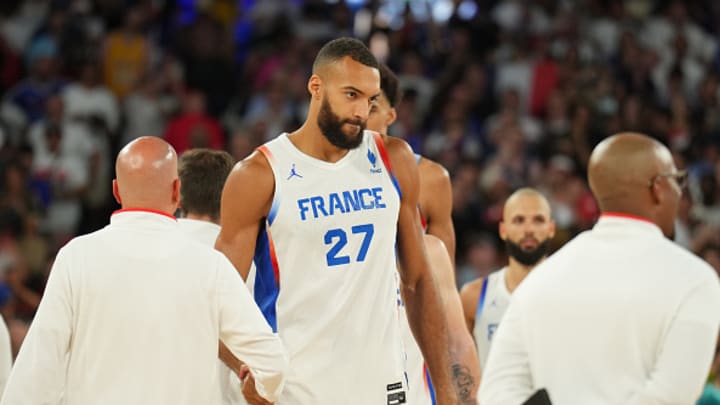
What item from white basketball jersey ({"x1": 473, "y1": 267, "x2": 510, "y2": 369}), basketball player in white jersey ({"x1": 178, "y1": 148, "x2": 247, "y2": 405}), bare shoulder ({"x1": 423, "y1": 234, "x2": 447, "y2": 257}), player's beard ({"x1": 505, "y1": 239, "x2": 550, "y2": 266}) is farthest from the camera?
player's beard ({"x1": 505, "y1": 239, "x2": 550, "y2": 266})

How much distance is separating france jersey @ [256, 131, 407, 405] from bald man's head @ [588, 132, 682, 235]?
56.4 inches

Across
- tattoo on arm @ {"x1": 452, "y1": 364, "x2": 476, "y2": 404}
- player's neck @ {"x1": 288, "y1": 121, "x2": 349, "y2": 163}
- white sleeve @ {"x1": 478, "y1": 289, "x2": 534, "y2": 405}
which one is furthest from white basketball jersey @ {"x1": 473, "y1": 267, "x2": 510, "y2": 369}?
white sleeve @ {"x1": 478, "y1": 289, "x2": 534, "y2": 405}

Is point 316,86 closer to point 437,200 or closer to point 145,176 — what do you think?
point 145,176

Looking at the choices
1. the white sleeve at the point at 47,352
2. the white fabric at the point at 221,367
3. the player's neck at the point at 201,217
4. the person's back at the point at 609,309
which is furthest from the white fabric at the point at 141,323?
the player's neck at the point at 201,217

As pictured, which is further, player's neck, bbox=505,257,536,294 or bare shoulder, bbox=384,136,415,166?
player's neck, bbox=505,257,536,294

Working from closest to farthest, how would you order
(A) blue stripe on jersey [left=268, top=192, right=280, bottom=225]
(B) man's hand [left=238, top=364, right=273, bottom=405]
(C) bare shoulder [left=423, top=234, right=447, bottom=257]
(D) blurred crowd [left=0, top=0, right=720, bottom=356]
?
(B) man's hand [left=238, top=364, right=273, bottom=405] < (A) blue stripe on jersey [left=268, top=192, right=280, bottom=225] < (C) bare shoulder [left=423, top=234, right=447, bottom=257] < (D) blurred crowd [left=0, top=0, right=720, bottom=356]

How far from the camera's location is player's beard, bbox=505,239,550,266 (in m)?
8.22

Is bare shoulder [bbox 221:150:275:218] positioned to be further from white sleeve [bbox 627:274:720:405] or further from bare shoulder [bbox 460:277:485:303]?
bare shoulder [bbox 460:277:485:303]

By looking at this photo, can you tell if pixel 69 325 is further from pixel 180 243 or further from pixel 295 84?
pixel 295 84

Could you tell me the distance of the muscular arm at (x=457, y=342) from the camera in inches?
262

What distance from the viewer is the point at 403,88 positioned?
14523 mm

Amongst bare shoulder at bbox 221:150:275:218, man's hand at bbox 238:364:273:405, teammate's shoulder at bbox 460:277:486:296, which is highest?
bare shoulder at bbox 221:150:275:218

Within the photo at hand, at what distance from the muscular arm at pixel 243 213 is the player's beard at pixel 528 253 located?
323cm

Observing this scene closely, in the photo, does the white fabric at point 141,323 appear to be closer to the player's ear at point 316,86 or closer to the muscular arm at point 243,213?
the muscular arm at point 243,213
